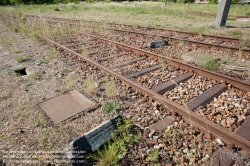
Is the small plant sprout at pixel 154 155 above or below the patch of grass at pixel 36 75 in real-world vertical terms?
above

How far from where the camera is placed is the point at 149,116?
3137mm

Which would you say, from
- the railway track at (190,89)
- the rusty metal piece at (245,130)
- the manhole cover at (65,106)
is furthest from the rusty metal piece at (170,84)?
the rusty metal piece at (245,130)

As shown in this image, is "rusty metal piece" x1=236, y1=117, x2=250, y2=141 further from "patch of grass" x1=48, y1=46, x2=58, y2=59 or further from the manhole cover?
"patch of grass" x1=48, y1=46, x2=58, y2=59

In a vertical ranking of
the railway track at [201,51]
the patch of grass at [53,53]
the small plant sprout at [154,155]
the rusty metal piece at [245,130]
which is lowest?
the small plant sprout at [154,155]

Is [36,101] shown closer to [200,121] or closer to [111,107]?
[111,107]

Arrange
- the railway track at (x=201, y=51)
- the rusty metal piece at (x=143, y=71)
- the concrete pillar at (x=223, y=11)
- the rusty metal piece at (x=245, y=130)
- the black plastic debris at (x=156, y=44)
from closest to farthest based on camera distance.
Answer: the rusty metal piece at (x=245, y=130) → the rusty metal piece at (x=143, y=71) → the railway track at (x=201, y=51) → the black plastic debris at (x=156, y=44) → the concrete pillar at (x=223, y=11)

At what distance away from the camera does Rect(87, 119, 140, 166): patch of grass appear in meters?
2.28

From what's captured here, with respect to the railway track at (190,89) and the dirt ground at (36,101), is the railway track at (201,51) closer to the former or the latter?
the railway track at (190,89)

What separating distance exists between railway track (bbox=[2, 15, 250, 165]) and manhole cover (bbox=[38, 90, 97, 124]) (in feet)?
3.54

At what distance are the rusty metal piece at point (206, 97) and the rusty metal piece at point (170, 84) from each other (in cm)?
62

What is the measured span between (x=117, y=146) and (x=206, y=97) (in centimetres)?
209

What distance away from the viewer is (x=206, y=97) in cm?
349

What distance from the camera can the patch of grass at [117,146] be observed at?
2.28 m

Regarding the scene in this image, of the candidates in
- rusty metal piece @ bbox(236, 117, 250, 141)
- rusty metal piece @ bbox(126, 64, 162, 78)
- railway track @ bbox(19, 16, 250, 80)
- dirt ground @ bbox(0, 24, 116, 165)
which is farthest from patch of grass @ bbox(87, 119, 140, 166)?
railway track @ bbox(19, 16, 250, 80)
